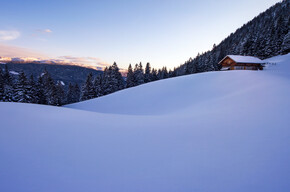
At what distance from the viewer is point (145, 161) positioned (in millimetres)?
3406

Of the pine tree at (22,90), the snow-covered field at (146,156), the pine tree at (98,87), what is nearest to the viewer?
the snow-covered field at (146,156)

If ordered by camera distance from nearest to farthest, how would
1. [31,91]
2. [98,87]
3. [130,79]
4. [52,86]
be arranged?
[31,91] < [52,86] < [98,87] < [130,79]

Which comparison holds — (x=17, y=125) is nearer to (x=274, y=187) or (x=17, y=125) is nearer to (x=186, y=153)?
(x=186, y=153)

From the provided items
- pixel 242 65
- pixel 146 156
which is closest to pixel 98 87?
pixel 146 156

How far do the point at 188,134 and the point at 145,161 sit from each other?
6.95ft

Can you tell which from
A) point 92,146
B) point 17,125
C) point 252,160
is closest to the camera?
point 252,160

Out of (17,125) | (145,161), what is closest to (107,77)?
(17,125)

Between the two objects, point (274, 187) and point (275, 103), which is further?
point (275, 103)

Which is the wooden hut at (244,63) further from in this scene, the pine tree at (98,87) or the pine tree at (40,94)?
the pine tree at (40,94)

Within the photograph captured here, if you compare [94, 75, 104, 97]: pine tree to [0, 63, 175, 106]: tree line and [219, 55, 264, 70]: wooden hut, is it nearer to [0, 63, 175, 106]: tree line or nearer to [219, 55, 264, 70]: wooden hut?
[0, 63, 175, 106]: tree line

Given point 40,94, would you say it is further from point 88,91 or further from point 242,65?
point 242,65

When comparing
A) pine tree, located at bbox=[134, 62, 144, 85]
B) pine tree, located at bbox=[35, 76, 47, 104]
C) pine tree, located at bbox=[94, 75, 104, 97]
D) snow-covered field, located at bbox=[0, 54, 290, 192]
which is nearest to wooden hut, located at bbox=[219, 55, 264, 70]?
pine tree, located at bbox=[134, 62, 144, 85]

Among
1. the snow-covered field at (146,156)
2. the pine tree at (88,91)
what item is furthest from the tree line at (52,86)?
the snow-covered field at (146,156)

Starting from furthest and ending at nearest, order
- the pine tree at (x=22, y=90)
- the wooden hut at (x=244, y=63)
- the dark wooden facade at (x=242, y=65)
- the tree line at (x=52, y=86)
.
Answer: the dark wooden facade at (x=242, y=65)
the wooden hut at (x=244, y=63)
the tree line at (x=52, y=86)
the pine tree at (x=22, y=90)
